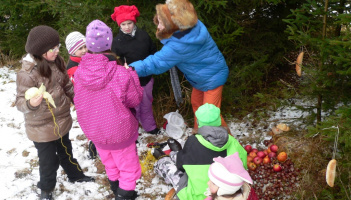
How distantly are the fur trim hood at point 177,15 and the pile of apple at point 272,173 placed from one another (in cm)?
220

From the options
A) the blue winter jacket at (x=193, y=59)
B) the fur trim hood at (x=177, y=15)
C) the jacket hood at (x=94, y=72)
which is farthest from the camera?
the blue winter jacket at (x=193, y=59)

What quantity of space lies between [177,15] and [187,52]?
478 mm

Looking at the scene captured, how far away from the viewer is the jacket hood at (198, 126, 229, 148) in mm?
2809

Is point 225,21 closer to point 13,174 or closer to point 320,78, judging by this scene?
point 320,78

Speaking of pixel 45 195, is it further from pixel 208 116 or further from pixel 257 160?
pixel 257 160

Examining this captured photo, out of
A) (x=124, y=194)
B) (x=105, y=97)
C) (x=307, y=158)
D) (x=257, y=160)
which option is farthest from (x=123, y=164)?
(x=307, y=158)

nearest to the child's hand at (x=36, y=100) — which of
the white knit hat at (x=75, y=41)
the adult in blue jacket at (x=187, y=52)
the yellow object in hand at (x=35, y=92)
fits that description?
the yellow object in hand at (x=35, y=92)

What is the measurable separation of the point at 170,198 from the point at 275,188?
1.44m

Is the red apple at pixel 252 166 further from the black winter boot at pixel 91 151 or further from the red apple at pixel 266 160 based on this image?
the black winter boot at pixel 91 151

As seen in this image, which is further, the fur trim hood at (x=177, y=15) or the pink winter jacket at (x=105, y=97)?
the fur trim hood at (x=177, y=15)

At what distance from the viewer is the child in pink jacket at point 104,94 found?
280cm

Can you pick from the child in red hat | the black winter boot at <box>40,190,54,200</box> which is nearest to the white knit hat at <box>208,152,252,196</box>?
the child in red hat

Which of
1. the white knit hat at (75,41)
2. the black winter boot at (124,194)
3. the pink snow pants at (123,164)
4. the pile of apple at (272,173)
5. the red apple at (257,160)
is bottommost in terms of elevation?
the pile of apple at (272,173)

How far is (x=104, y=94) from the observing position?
2.87 m
